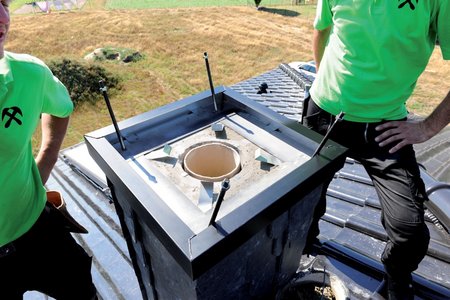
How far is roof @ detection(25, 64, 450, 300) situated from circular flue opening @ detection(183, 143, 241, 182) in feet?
5.19

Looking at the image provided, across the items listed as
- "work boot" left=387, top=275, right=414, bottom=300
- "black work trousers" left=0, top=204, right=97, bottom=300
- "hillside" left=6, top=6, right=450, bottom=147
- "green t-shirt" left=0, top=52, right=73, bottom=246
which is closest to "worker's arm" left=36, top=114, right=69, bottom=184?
"green t-shirt" left=0, top=52, right=73, bottom=246

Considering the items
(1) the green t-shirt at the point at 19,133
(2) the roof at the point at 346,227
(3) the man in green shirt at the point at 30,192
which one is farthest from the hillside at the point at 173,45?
(1) the green t-shirt at the point at 19,133

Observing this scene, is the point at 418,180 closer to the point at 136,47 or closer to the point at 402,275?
the point at 402,275

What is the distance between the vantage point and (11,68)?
2.30 meters

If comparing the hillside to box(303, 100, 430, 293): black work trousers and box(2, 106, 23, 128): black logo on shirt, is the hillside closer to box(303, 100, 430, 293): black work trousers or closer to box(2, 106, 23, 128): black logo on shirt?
box(2, 106, 23, 128): black logo on shirt

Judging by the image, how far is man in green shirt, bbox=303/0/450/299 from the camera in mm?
2406

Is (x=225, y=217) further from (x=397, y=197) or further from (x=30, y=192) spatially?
(x=30, y=192)

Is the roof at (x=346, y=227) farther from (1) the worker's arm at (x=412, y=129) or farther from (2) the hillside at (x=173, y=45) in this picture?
(2) the hillside at (x=173, y=45)

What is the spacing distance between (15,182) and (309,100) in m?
2.64

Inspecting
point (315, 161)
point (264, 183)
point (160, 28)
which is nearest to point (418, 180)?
point (315, 161)

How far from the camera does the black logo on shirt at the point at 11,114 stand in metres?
2.24

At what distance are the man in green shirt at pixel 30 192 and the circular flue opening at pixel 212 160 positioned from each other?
130 centimetres

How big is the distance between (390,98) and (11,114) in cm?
292

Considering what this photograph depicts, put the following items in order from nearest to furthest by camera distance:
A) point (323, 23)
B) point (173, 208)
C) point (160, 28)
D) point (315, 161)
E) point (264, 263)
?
point (173, 208) → point (315, 161) → point (264, 263) → point (323, 23) → point (160, 28)
